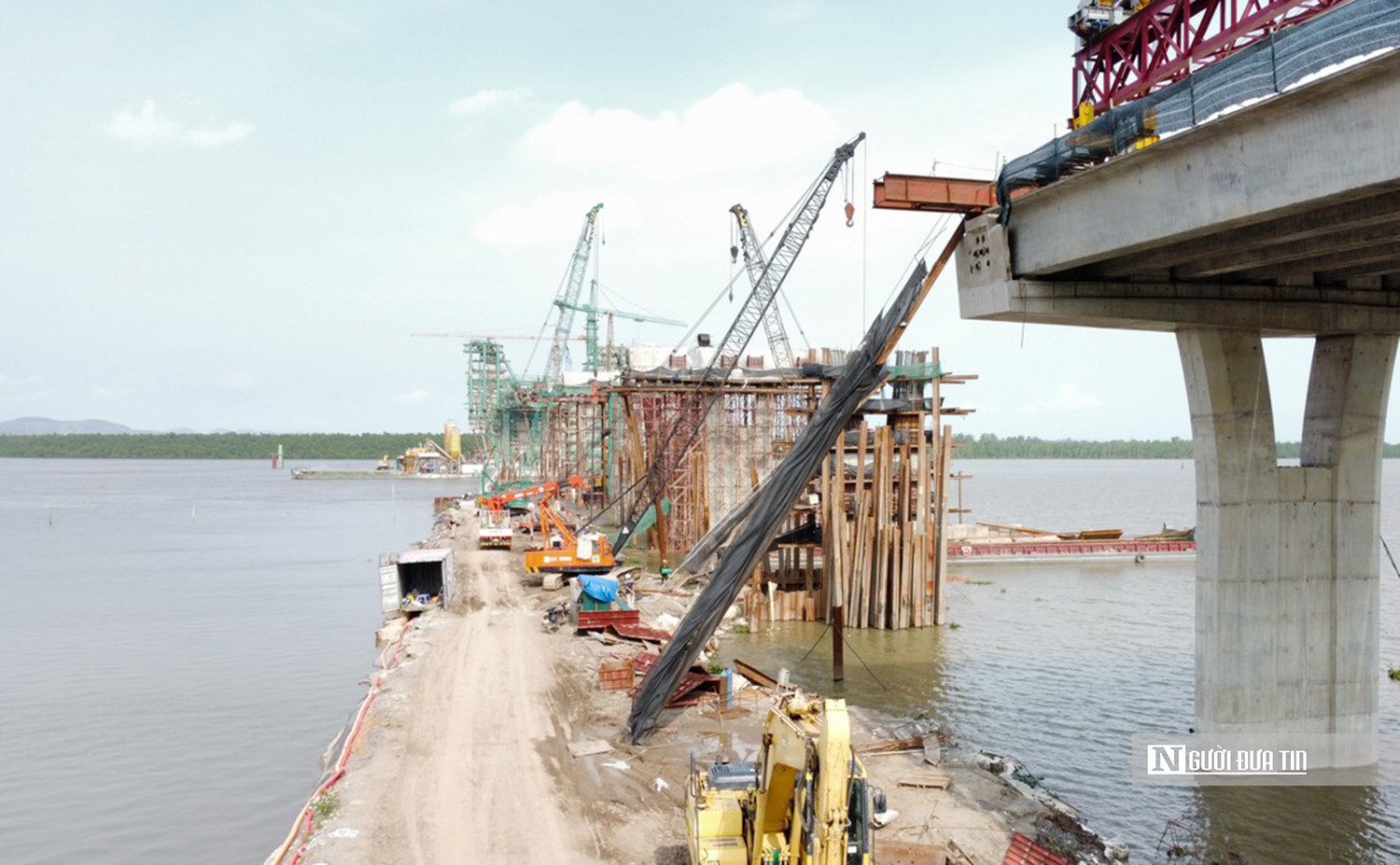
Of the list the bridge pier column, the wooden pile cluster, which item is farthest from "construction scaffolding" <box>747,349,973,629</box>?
the bridge pier column

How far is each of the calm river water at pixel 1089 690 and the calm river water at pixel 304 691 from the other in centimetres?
8

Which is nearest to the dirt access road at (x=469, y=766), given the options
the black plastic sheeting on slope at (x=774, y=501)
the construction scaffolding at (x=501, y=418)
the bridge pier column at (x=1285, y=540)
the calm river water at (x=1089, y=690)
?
the black plastic sheeting on slope at (x=774, y=501)

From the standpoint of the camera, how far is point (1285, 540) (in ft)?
62.1

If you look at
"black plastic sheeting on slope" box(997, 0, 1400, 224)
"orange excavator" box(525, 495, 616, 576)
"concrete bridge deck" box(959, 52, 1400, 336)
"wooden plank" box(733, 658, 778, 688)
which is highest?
"black plastic sheeting on slope" box(997, 0, 1400, 224)

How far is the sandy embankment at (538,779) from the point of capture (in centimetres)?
1503

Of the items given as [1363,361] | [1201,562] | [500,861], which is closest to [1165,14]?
[1363,361]

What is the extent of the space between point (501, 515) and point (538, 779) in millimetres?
43742

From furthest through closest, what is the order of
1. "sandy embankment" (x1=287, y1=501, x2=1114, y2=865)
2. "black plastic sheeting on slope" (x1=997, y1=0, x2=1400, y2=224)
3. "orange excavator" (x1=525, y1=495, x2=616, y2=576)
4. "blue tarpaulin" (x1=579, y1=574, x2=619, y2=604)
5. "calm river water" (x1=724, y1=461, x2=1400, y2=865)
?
1. "orange excavator" (x1=525, y1=495, x2=616, y2=576)
2. "blue tarpaulin" (x1=579, y1=574, x2=619, y2=604)
3. "calm river water" (x1=724, y1=461, x2=1400, y2=865)
4. "sandy embankment" (x1=287, y1=501, x2=1114, y2=865)
5. "black plastic sheeting on slope" (x1=997, y1=0, x2=1400, y2=224)

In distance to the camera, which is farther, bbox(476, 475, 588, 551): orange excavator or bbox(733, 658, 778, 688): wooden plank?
bbox(476, 475, 588, 551): orange excavator

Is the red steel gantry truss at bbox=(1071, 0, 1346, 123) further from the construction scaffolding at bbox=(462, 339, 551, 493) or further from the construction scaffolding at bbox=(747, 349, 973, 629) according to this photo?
the construction scaffolding at bbox=(462, 339, 551, 493)

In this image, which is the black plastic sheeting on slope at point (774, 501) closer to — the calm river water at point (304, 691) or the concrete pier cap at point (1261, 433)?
the concrete pier cap at point (1261, 433)

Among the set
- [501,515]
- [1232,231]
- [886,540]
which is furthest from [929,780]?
[501,515]

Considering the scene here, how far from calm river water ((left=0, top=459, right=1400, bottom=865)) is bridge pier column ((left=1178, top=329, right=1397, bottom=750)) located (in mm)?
1867

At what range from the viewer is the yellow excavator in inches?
398
